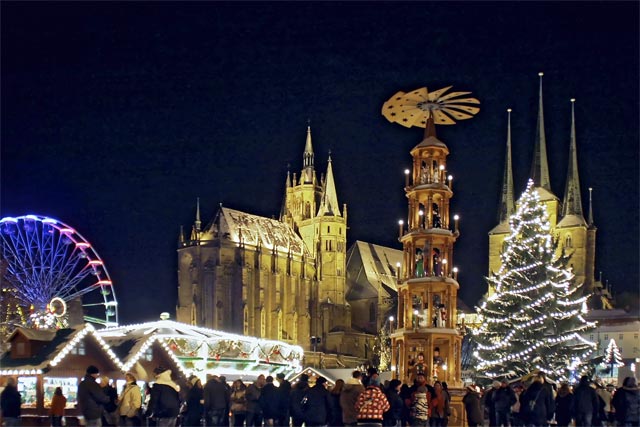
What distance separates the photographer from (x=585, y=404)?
21.2 m

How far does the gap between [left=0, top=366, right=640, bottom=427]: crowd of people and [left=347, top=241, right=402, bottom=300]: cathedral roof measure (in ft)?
304

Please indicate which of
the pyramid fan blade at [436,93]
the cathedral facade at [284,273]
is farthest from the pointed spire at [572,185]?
the pyramid fan blade at [436,93]

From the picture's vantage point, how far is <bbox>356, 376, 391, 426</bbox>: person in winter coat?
65.5ft

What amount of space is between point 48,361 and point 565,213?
6960cm

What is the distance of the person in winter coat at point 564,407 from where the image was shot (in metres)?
21.7

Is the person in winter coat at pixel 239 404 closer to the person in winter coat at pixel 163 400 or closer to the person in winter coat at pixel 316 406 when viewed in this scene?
the person in winter coat at pixel 316 406

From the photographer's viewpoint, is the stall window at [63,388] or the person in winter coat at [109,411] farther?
the stall window at [63,388]

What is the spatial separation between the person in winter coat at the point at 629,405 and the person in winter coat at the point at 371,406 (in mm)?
5067

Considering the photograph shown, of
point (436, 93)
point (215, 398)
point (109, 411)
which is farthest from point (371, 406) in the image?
point (436, 93)

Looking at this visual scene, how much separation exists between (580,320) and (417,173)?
1055 cm

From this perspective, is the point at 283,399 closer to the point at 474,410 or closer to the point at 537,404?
the point at 474,410

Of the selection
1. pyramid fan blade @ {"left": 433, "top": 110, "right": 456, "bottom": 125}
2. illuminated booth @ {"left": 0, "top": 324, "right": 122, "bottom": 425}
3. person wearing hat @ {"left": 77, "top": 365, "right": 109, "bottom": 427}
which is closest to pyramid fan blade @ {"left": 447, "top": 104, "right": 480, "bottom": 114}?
pyramid fan blade @ {"left": 433, "top": 110, "right": 456, "bottom": 125}

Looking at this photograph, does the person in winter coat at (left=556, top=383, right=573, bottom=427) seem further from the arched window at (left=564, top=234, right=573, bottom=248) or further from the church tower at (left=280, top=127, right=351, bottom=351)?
the church tower at (left=280, top=127, right=351, bottom=351)

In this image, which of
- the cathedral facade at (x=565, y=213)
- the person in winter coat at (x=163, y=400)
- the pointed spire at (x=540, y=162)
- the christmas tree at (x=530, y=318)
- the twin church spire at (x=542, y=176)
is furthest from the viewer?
the pointed spire at (x=540, y=162)
